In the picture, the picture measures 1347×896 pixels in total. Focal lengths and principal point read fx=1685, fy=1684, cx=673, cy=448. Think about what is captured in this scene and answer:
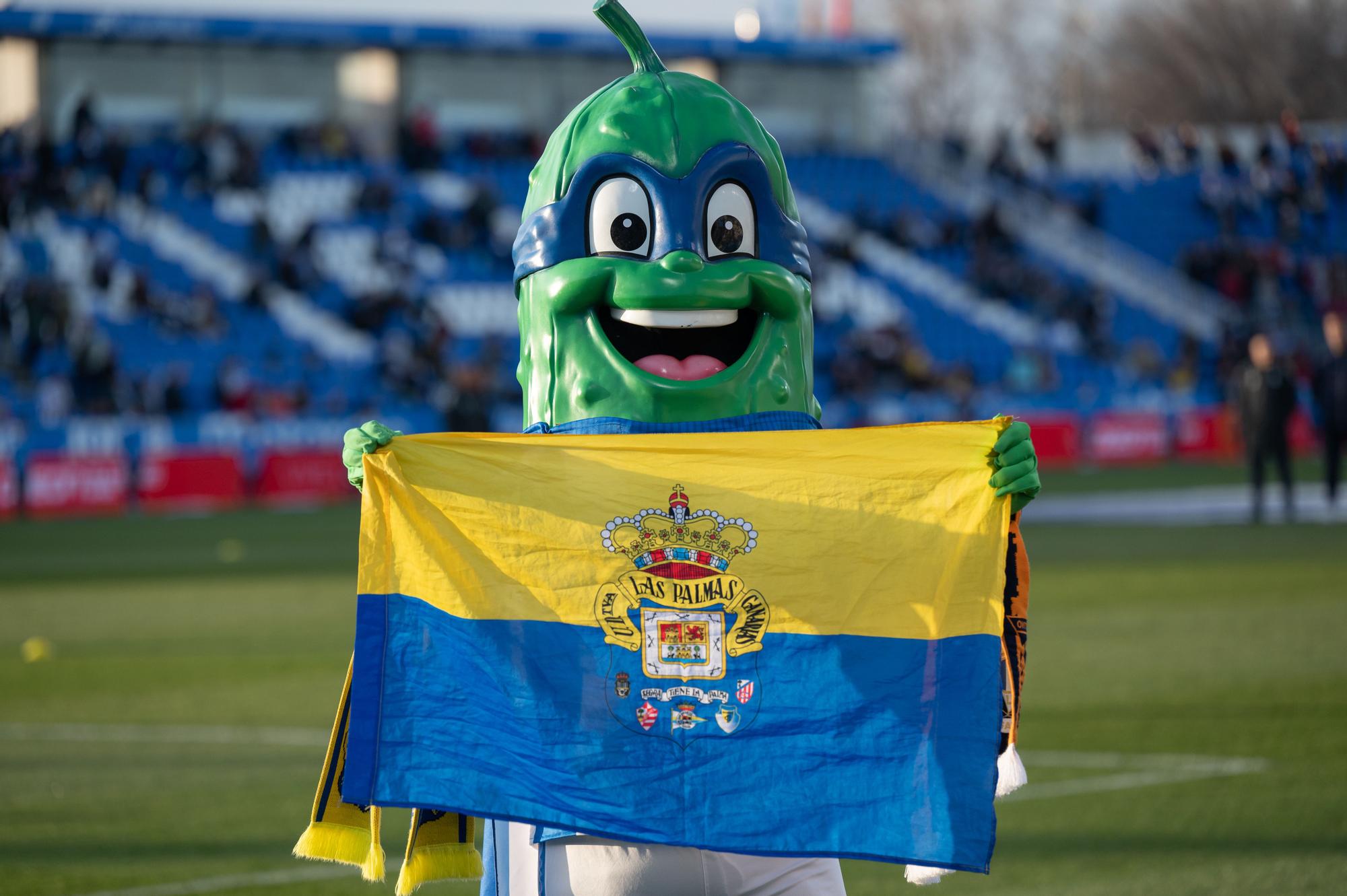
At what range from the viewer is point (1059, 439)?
1179 inches

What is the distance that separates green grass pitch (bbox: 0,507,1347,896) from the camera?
6359mm

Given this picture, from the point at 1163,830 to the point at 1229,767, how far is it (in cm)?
113

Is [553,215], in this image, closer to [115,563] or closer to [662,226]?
[662,226]

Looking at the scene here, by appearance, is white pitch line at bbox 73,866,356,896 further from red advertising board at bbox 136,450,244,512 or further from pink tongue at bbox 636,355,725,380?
red advertising board at bbox 136,450,244,512

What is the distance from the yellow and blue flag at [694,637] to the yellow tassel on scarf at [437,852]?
326 mm

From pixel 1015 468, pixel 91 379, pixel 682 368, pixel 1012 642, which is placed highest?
pixel 91 379

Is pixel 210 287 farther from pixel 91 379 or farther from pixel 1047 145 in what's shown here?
pixel 1047 145

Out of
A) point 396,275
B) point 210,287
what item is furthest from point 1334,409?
point 210,287

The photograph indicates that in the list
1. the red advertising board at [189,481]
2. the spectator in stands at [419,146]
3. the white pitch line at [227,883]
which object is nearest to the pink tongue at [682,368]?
the white pitch line at [227,883]

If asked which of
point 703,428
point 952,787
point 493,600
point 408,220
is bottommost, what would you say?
point 952,787

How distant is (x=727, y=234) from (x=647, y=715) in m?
1.29

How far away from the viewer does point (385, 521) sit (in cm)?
394

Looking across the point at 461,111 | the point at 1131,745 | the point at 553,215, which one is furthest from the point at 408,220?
the point at 553,215

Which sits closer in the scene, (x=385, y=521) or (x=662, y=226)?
(x=385, y=521)
